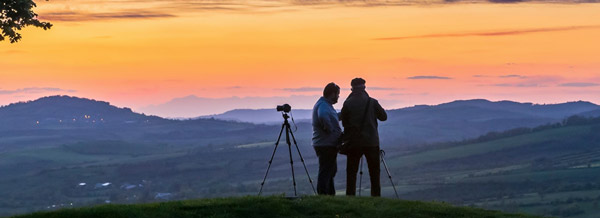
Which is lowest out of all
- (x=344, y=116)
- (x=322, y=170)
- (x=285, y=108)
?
(x=322, y=170)

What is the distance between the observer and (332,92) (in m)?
22.7

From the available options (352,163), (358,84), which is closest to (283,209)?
(352,163)

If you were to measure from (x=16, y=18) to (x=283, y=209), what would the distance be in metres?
9.36

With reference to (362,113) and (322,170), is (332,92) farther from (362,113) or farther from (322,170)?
(322,170)

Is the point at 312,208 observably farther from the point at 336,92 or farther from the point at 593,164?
the point at 593,164

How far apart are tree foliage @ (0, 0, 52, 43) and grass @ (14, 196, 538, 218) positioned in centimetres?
593

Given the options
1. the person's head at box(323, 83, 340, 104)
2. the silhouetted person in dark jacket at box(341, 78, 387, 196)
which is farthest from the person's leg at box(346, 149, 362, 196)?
the person's head at box(323, 83, 340, 104)

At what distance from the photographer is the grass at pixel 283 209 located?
20.5 m

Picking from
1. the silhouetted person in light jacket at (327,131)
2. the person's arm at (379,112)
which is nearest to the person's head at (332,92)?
the silhouetted person in light jacket at (327,131)

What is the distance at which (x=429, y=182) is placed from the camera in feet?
600

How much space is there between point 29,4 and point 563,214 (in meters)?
109

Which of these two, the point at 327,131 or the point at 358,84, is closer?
the point at 358,84

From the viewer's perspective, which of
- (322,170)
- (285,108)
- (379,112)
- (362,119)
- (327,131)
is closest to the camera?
(362,119)

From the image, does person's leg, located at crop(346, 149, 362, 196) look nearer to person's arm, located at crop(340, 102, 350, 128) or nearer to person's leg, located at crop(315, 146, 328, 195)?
person's leg, located at crop(315, 146, 328, 195)
